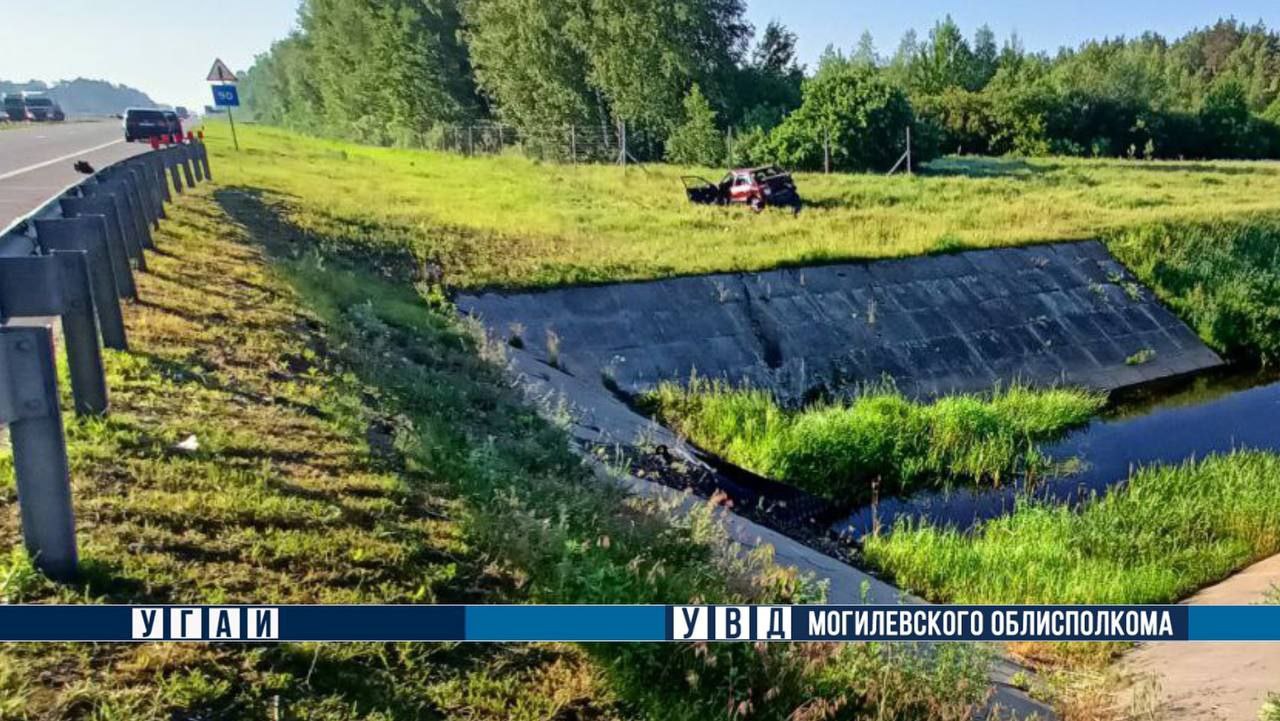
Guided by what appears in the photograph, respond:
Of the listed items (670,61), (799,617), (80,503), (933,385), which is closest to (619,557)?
(799,617)

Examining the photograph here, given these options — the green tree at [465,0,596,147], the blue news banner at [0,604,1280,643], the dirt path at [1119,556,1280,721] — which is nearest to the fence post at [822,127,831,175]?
the green tree at [465,0,596,147]

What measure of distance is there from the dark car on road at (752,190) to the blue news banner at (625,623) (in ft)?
58.0

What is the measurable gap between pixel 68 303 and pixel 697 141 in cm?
2004

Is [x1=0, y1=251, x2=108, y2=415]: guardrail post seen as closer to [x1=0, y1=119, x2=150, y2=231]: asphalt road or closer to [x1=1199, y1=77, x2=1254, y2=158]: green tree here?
[x1=0, y1=119, x2=150, y2=231]: asphalt road

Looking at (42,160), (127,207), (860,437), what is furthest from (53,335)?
(42,160)

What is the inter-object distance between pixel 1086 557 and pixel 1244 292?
13030mm

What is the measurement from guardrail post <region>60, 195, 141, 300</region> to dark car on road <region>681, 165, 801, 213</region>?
1455 centimetres

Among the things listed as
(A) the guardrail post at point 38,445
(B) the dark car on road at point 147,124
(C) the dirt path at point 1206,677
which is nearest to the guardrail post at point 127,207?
(A) the guardrail post at point 38,445

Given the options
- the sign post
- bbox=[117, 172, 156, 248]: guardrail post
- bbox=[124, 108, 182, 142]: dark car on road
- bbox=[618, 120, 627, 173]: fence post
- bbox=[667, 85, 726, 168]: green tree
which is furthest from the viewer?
bbox=[124, 108, 182, 142]: dark car on road

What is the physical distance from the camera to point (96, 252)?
6234 millimetres

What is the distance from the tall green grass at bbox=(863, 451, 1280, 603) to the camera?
7.36 meters

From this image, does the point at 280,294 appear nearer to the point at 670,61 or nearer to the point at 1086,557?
the point at 1086,557

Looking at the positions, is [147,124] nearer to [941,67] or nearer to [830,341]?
[830,341]

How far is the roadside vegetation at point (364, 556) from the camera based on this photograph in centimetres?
326
